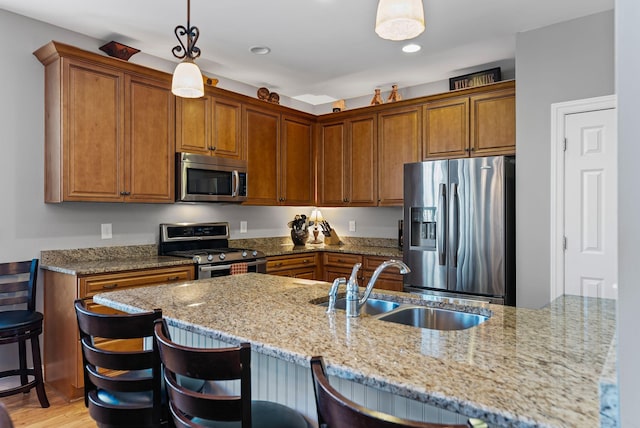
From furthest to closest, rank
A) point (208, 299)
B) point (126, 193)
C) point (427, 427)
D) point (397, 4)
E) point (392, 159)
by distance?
Answer: 1. point (392, 159)
2. point (126, 193)
3. point (208, 299)
4. point (397, 4)
5. point (427, 427)

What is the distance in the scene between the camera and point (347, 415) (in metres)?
0.79

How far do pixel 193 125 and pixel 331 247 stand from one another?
80.2 inches

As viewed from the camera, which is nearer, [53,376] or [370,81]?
[53,376]

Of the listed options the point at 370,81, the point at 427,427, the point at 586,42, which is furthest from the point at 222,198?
the point at 427,427

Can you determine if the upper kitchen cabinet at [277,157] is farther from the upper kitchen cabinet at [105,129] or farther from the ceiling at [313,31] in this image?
the upper kitchen cabinet at [105,129]

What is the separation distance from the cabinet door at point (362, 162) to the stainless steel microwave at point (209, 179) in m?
→ 1.25

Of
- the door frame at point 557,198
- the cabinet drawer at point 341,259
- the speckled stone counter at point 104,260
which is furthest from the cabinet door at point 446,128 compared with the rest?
the speckled stone counter at point 104,260

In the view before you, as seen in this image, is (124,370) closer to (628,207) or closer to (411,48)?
→ (628,207)

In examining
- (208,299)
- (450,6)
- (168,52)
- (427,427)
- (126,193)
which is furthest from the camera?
(168,52)

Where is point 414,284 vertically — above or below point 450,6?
below

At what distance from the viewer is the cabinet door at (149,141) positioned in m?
3.46

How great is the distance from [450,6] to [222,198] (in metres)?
2.51

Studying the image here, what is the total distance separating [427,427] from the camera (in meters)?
0.71

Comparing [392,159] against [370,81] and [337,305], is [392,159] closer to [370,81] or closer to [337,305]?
[370,81]
